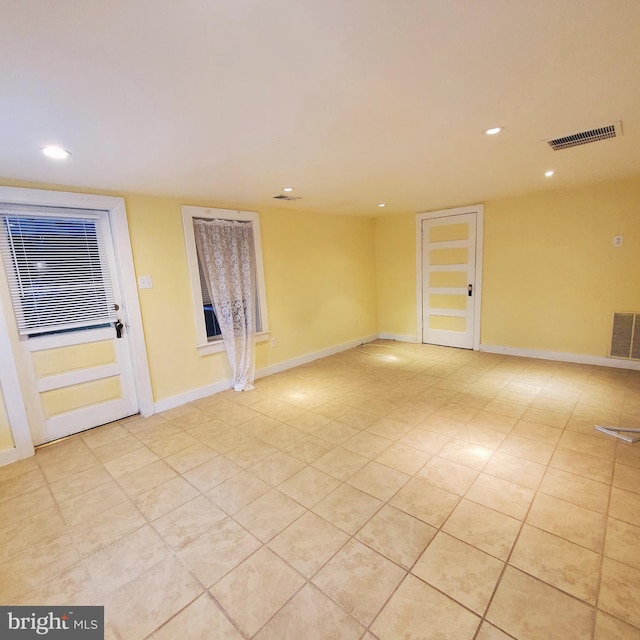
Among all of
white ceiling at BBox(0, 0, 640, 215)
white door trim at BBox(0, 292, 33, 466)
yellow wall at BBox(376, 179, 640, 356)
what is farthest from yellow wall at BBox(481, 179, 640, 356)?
white door trim at BBox(0, 292, 33, 466)

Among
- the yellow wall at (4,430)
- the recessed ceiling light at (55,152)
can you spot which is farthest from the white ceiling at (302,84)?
the yellow wall at (4,430)

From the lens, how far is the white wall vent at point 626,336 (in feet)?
12.7

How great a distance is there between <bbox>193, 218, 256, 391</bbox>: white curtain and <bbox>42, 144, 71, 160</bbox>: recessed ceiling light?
1.50 metres

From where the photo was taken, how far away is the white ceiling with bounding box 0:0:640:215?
1087 millimetres

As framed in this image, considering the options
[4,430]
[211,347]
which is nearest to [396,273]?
[211,347]

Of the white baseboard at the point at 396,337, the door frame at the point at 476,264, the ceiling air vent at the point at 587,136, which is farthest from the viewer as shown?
the white baseboard at the point at 396,337

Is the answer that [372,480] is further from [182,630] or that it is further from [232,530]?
[182,630]

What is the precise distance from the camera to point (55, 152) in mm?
2072

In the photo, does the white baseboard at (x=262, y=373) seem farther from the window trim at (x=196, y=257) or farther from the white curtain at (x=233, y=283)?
the window trim at (x=196, y=257)

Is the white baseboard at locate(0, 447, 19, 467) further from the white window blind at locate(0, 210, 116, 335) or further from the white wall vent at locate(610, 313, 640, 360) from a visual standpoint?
the white wall vent at locate(610, 313, 640, 360)

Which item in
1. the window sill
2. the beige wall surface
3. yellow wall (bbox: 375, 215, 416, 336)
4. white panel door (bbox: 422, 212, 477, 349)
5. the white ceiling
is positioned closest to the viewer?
the white ceiling

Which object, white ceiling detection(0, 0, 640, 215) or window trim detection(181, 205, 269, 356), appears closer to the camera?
white ceiling detection(0, 0, 640, 215)

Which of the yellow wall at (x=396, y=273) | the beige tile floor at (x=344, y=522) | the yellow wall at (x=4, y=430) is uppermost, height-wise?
the yellow wall at (x=396, y=273)

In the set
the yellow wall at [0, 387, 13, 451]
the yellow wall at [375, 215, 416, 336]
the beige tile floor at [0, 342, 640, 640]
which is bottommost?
the beige tile floor at [0, 342, 640, 640]
